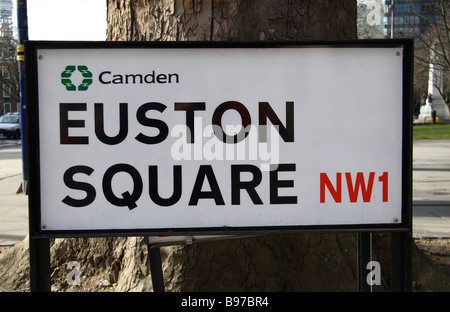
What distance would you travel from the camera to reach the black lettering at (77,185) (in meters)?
2.02

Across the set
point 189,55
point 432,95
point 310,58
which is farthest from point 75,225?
point 432,95

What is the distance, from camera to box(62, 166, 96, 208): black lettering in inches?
79.4

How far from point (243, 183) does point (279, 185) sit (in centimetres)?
15

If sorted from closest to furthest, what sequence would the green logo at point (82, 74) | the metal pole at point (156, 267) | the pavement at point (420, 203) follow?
1. the green logo at point (82, 74)
2. the metal pole at point (156, 267)
3. the pavement at point (420, 203)

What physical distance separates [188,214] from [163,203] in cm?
12

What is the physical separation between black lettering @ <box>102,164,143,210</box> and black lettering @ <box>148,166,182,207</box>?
5cm

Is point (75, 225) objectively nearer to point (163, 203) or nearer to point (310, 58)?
point (163, 203)

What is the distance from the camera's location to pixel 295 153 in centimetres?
204

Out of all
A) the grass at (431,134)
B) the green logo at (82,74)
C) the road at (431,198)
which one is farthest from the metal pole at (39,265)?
the grass at (431,134)

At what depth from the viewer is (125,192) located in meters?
2.04

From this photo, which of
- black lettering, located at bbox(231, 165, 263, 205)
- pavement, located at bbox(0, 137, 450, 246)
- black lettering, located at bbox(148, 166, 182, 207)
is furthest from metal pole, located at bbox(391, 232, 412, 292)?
pavement, located at bbox(0, 137, 450, 246)

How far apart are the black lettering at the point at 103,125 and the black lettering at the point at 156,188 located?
→ 18cm

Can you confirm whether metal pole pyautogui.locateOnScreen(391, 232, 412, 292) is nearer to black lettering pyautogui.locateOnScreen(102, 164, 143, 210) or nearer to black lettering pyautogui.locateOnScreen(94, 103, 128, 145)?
black lettering pyautogui.locateOnScreen(102, 164, 143, 210)

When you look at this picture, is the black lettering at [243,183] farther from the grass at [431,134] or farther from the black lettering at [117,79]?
the grass at [431,134]
